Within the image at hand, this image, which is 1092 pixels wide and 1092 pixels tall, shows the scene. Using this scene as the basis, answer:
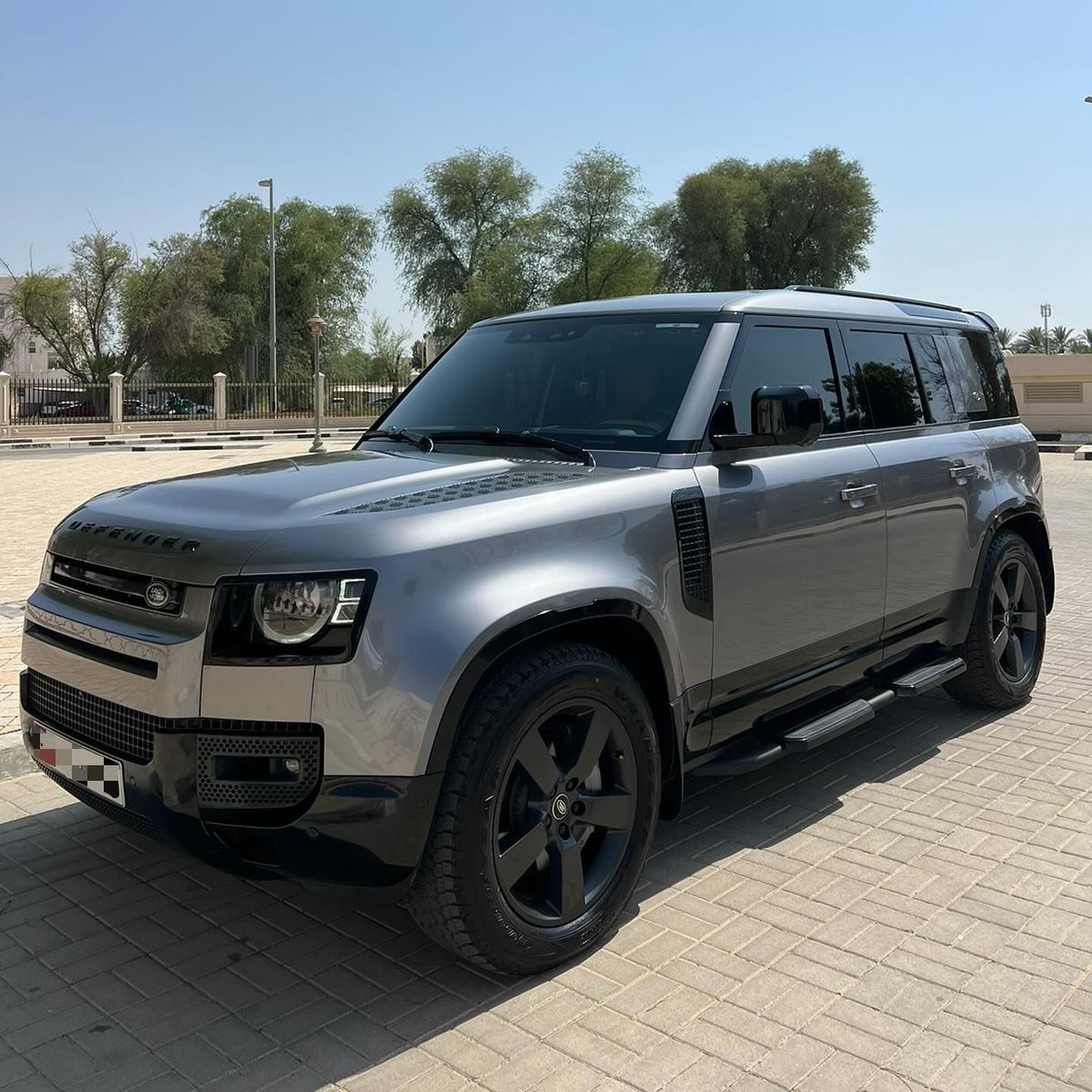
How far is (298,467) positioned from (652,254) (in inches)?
2244

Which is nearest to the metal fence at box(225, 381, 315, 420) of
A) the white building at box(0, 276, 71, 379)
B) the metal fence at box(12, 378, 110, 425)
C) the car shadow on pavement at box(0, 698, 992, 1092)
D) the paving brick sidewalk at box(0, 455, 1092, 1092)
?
the metal fence at box(12, 378, 110, 425)

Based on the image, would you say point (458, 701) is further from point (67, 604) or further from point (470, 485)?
point (67, 604)

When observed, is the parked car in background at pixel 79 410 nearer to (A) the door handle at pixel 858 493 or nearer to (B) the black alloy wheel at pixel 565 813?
(A) the door handle at pixel 858 493

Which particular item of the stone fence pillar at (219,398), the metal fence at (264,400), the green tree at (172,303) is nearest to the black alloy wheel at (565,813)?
the stone fence pillar at (219,398)

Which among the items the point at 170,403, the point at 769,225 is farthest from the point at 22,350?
the point at 769,225

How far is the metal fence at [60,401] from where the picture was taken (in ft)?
128

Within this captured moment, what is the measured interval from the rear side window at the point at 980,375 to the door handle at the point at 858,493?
1.30 metres

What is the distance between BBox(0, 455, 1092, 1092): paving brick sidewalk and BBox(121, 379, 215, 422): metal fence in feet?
134

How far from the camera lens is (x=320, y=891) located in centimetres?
281

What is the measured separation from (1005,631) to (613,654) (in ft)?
10.5

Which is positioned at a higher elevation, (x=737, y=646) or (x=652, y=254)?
(x=652, y=254)

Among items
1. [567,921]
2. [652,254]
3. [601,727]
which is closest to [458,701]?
[601,727]

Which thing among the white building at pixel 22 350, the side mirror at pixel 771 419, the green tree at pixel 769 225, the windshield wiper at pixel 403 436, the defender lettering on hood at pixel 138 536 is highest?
the green tree at pixel 769 225

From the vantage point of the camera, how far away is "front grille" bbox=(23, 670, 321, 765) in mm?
2783
